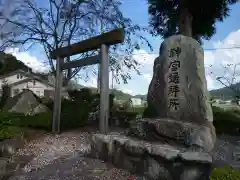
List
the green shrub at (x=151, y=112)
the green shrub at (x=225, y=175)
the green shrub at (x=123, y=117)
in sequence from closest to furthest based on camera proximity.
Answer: the green shrub at (x=225, y=175)
the green shrub at (x=151, y=112)
the green shrub at (x=123, y=117)

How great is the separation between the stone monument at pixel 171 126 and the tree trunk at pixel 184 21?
593cm

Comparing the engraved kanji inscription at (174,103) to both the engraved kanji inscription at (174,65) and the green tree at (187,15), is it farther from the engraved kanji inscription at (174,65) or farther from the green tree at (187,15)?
the green tree at (187,15)

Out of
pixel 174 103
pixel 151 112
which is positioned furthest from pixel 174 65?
pixel 151 112

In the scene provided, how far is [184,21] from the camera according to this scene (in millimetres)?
10773

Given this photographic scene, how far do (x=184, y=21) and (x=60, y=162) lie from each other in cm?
842

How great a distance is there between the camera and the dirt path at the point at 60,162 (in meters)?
4.30

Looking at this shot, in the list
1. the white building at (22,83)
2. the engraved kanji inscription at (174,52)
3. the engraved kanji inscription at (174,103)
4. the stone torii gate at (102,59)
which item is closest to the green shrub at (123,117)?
the stone torii gate at (102,59)

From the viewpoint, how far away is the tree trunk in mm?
10514

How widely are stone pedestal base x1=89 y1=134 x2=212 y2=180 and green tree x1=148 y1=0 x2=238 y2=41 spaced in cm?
723

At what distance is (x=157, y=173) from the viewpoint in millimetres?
3834

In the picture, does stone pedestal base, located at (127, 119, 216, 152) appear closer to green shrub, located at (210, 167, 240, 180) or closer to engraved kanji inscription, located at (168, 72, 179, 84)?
engraved kanji inscription, located at (168, 72, 179, 84)

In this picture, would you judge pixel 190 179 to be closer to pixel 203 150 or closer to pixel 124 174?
pixel 203 150

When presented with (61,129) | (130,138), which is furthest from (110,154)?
(61,129)

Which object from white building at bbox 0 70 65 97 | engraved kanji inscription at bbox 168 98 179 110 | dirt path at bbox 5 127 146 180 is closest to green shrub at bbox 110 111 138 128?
dirt path at bbox 5 127 146 180
